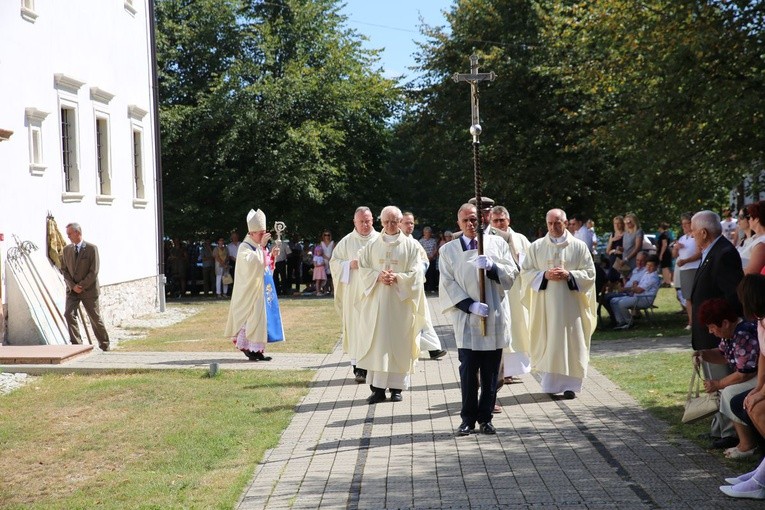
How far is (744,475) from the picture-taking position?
7102 millimetres

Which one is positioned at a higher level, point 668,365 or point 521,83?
point 521,83

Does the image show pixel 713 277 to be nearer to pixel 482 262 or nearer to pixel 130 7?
pixel 482 262

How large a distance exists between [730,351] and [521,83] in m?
26.9

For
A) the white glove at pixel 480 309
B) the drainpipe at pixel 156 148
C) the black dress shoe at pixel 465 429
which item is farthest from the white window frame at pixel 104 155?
the black dress shoe at pixel 465 429

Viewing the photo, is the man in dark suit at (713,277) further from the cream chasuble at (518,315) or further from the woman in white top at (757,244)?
the cream chasuble at (518,315)

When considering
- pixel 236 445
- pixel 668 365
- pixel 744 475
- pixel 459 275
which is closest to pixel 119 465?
pixel 236 445

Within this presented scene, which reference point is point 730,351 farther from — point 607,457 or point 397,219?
point 397,219

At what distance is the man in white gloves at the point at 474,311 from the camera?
31.2ft

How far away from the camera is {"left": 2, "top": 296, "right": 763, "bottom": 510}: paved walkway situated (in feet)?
23.4

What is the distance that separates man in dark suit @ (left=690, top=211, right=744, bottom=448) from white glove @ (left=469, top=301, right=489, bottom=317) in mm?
1702

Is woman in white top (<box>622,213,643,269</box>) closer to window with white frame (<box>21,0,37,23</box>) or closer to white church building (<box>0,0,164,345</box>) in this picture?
white church building (<box>0,0,164,345</box>)

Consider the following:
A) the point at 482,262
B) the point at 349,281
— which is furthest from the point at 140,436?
the point at 349,281

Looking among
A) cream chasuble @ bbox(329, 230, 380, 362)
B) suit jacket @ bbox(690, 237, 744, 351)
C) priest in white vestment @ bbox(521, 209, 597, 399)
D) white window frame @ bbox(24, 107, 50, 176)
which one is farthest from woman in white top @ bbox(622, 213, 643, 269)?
suit jacket @ bbox(690, 237, 744, 351)

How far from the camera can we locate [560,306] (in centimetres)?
1171
